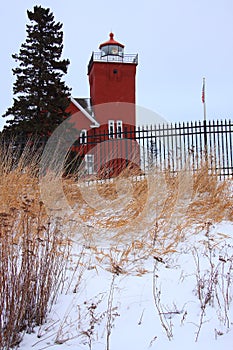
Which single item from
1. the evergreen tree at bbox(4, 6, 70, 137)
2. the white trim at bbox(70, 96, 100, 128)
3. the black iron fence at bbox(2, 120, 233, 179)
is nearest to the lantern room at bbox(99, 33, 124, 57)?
the white trim at bbox(70, 96, 100, 128)

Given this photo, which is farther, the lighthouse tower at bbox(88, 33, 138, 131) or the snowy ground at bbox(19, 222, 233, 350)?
the lighthouse tower at bbox(88, 33, 138, 131)

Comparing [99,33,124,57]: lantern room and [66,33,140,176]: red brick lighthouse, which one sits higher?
[99,33,124,57]: lantern room

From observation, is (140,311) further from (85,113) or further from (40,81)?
(85,113)

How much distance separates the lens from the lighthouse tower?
83.9 ft

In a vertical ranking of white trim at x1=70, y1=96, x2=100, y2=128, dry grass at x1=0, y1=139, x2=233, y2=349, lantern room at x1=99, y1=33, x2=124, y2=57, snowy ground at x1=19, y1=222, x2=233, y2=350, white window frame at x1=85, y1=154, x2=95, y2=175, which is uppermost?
lantern room at x1=99, y1=33, x2=124, y2=57

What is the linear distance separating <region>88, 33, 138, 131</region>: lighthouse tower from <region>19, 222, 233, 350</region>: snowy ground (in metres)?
21.7

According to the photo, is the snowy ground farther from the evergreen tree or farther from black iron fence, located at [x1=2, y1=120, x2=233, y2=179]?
the evergreen tree

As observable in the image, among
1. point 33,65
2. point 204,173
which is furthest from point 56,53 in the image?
point 204,173

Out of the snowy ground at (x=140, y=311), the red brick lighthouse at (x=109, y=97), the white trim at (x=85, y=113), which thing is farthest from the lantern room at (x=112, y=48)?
the snowy ground at (x=140, y=311)

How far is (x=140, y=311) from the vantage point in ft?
8.95

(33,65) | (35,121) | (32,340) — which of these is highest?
(33,65)

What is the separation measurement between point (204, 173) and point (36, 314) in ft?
15.4

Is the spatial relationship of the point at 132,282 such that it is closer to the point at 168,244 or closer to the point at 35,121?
the point at 168,244

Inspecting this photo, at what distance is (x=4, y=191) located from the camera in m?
4.53
